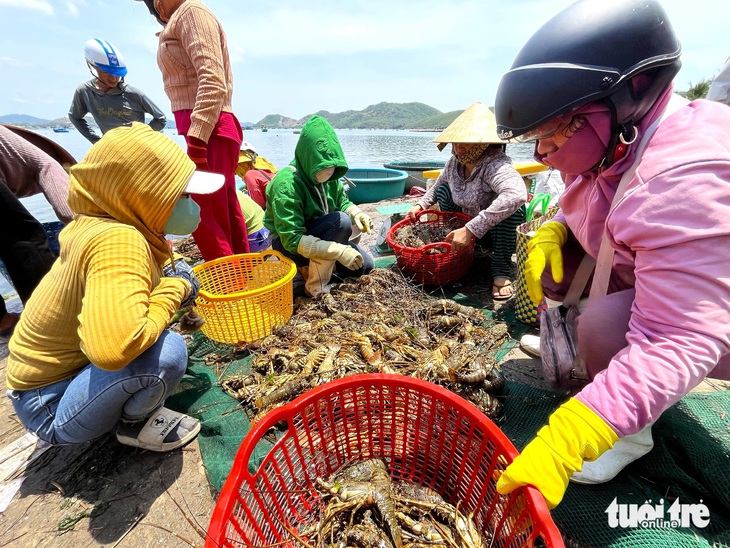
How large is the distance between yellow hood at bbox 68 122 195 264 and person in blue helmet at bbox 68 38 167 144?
3.64 metres

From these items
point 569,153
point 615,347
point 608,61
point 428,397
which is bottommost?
point 428,397

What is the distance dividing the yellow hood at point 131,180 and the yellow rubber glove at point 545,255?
80.7 inches

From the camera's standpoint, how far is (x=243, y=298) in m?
2.57

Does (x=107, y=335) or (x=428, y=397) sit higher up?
(x=107, y=335)

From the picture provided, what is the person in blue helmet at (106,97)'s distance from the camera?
4.22 metres

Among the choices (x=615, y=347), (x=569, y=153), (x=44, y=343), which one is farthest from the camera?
(x=44, y=343)

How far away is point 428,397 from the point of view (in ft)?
5.26

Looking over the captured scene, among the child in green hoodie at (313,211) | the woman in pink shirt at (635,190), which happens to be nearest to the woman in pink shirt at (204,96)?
the child in green hoodie at (313,211)

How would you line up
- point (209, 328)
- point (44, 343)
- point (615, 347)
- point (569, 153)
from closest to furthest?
point (569, 153) → point (615, 347) → point (44, 343) → point (209, 328)

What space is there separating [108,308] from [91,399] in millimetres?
573

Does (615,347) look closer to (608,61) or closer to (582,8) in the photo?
(608,61)

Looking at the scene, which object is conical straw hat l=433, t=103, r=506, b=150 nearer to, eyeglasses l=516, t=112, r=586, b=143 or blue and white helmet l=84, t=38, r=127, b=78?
eyeglasses l=516, t=112, r=586, b=143

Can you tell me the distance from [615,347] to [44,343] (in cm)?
276

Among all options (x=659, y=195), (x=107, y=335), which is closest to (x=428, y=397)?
(x=659, y=195)
